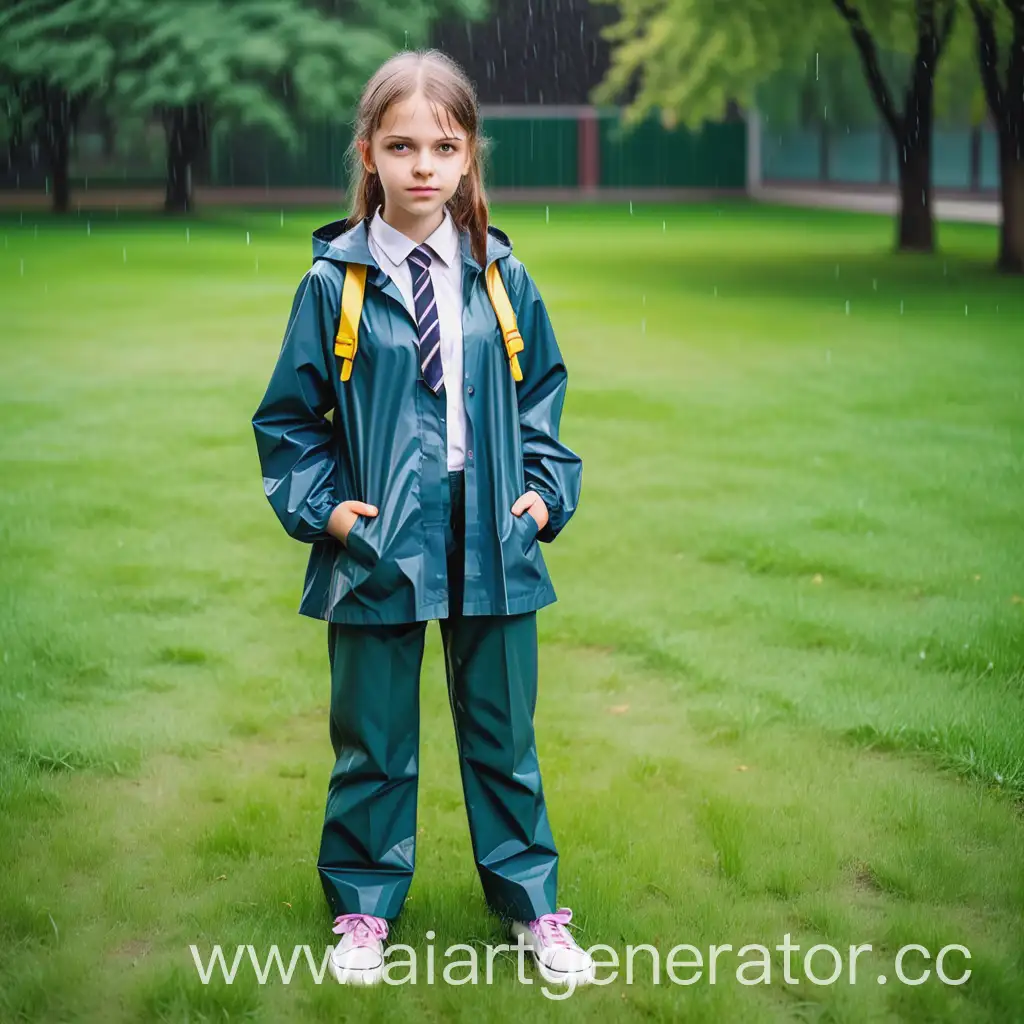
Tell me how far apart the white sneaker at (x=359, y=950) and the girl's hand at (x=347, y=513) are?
84cm

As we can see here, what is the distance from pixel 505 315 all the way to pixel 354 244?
1.08 ft

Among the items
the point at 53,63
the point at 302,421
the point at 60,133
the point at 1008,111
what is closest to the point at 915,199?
the point at 1008,111

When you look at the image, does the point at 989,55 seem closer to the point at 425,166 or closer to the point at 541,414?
the point at 541,414

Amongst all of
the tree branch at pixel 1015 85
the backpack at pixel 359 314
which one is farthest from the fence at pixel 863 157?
the backpack at pixel 359 314

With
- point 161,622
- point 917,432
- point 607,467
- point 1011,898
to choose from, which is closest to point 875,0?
point 917,432

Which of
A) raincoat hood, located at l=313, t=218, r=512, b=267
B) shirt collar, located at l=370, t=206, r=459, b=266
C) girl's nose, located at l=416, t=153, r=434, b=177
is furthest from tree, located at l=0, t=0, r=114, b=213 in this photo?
girl's nose, located at l=416, t=153, r=434, b=177

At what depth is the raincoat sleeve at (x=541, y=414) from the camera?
130 inches

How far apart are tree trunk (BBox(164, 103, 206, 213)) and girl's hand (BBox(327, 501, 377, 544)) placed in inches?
1246

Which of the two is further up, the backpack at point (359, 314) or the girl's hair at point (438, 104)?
the girl's hair at point (438, 104)

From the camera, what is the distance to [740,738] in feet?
16.1

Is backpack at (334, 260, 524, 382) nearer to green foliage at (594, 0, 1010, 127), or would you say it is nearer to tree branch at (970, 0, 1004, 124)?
tree branch at (970, 0, 1004, 124)

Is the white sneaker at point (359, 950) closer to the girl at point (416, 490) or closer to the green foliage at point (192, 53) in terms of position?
the girl at point (416, 490)

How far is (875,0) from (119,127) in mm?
23584

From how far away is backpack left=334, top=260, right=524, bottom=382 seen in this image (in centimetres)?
313
